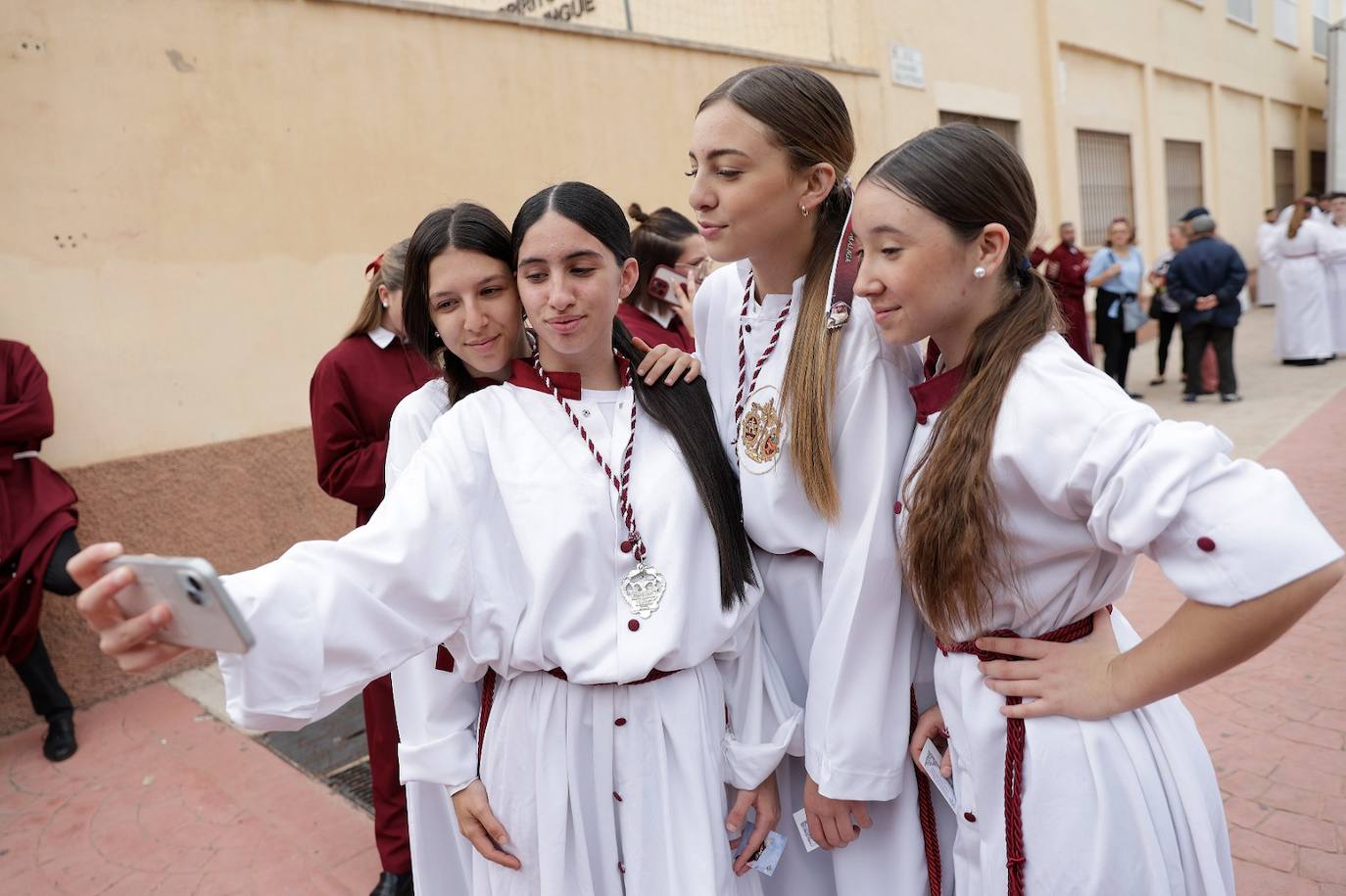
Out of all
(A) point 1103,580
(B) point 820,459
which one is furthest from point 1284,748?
(B) point 820,459

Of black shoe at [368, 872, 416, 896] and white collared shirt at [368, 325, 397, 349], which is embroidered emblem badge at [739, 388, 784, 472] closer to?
white collared shirt at [368, 325, 397, 349]

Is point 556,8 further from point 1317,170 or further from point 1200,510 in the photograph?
point 1317,170

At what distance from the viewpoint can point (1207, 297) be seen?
9039mm

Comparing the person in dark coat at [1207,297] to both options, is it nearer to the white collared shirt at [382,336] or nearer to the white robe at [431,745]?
the white collared shirt at [382,336]

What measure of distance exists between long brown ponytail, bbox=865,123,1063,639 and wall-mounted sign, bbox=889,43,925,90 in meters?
8.73

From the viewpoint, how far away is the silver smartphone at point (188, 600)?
1047mm

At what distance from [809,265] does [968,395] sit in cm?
49

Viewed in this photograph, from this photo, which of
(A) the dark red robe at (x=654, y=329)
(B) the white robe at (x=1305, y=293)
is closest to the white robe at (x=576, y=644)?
(A) the dark red robe at (x=654, y=329)

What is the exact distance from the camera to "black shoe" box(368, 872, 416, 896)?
2.76 metres

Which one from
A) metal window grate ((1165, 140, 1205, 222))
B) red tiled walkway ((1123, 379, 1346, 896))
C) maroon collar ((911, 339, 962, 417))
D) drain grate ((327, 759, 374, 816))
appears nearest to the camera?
maroon collar ((911, 339, 962, 417))

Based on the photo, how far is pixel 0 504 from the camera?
12.6 ft

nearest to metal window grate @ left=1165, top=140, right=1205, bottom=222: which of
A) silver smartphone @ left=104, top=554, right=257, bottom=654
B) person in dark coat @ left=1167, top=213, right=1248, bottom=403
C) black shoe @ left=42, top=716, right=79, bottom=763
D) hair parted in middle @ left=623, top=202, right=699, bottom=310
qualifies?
person in dark coat @ left=1167, top=213, right=1248, bottom=403

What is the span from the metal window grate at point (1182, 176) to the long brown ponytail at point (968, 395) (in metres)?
16.0

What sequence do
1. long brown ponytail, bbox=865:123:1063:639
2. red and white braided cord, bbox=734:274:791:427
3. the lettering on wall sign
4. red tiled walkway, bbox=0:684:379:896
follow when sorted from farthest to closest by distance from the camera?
the lettering on wall sign
red tiled walkway, bbox=0:684:379:896
red and white braided cord, bbox=734:274:791:427
long brown ponytail, bbox=865:123:1063:639
